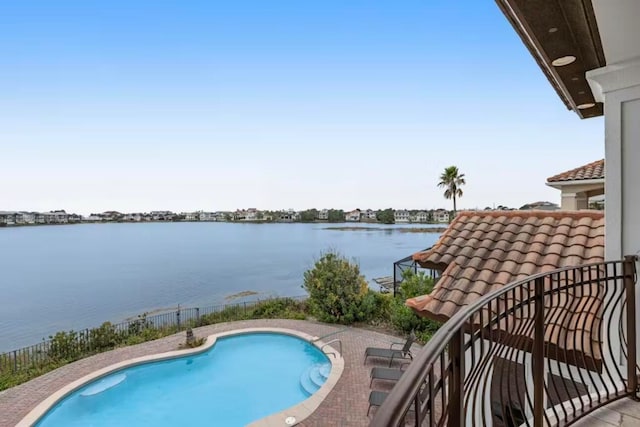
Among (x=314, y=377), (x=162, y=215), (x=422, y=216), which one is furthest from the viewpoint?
(x=162, y=215)

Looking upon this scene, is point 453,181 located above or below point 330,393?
above

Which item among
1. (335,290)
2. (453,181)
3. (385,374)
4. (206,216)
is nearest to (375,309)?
(335,290)

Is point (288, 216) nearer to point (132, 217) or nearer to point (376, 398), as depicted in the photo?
point (132, 217)

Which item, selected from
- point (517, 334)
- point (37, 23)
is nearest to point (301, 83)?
point (37, 23)

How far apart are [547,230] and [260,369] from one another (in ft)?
29.1

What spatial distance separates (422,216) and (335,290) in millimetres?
67680

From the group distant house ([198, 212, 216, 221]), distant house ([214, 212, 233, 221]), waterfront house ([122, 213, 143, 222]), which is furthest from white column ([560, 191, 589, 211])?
waterfront house ([122, 213, 143, 222])

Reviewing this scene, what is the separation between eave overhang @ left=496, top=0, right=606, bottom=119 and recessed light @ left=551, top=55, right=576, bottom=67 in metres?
0.03

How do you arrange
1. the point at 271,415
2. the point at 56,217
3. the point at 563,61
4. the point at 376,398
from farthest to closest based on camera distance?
the point at 56,217 < the point at 271,415 < the point at 376,398 < the point at 563,61

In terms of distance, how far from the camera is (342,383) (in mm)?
7809

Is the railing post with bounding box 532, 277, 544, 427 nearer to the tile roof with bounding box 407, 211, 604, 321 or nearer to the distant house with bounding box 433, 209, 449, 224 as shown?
the tile roof with bounding box 407, 211, 604, 321

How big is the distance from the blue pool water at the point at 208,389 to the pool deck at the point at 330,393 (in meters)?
0.64

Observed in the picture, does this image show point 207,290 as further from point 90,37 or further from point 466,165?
point 466,165

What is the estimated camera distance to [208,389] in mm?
9180
